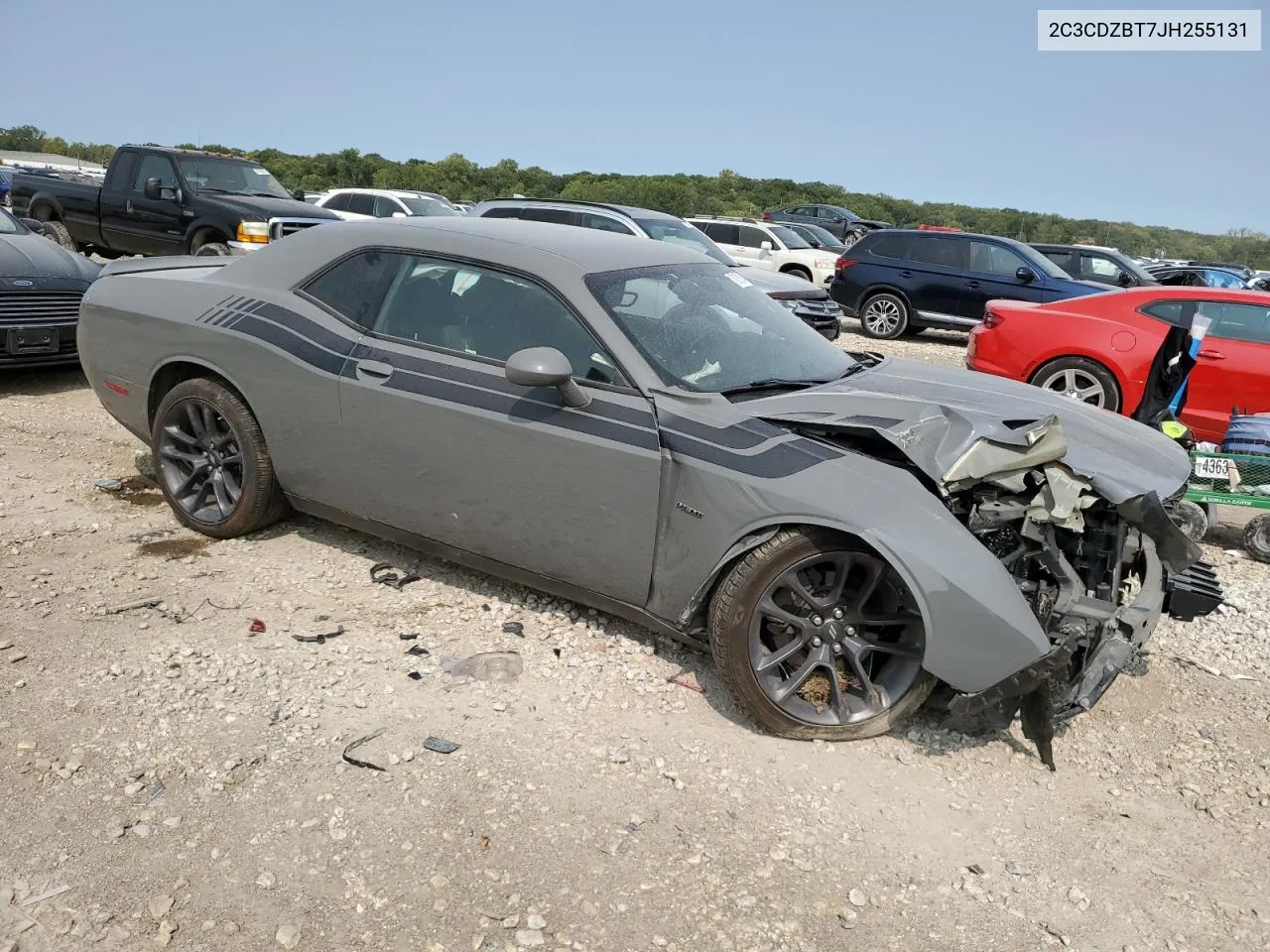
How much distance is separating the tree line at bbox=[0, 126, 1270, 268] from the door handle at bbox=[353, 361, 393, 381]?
3513 centimetres

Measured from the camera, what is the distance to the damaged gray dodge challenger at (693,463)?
11.1 feet

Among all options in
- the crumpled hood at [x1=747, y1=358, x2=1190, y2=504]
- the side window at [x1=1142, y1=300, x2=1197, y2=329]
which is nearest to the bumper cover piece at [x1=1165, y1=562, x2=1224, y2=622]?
the crumpled hood at [x1=747, y1=358, x2=1190, y2=504]

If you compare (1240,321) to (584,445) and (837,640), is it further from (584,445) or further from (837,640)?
(584,445)

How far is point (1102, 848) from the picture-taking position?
→ 313cm

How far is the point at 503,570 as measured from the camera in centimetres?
418

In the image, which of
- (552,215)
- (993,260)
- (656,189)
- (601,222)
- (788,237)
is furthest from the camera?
(656,189)

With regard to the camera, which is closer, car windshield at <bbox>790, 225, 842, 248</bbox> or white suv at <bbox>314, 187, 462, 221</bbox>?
white suv at <bbox>314, 187, 462, 221</bbox>

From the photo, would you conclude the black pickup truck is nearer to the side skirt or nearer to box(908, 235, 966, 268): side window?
the side skirt

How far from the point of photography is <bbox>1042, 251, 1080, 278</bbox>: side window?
1667 centimetres

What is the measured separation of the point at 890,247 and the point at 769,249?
285cm

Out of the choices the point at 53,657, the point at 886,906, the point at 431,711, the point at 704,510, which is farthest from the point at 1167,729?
the point at 53,657

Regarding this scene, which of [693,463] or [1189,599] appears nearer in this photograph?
[693,463]

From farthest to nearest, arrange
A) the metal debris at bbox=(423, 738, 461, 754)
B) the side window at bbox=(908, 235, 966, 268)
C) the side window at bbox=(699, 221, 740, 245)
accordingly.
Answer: the side window at bbox=(699, 221, 740, 245), the side window at bbox=(908, 235, 966, 268), the metal debris at bbox=(423, 738, 461, 754)

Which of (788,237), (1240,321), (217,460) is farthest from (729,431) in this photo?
(788,237)
